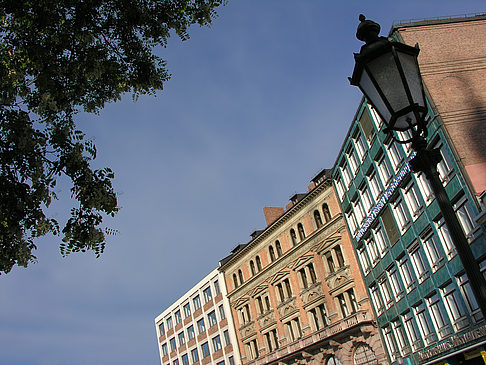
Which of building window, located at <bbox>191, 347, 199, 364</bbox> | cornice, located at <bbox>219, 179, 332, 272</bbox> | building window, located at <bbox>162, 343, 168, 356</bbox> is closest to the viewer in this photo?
cornice, located at <bbox>219, 179, 332, 272</bbox>

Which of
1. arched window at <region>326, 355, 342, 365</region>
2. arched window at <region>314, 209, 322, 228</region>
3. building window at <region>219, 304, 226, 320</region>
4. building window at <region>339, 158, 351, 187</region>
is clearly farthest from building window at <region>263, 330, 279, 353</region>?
building window at <region>339, 158, 351, 187</region>

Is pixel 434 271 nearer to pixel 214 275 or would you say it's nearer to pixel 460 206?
pixel 460 206

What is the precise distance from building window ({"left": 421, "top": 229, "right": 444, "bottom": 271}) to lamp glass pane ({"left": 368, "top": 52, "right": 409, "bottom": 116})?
21.6 meters

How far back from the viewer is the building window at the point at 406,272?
27.3m

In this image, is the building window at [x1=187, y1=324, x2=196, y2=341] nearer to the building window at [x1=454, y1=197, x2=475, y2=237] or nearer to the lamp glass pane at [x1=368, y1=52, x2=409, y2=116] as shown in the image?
the building window at [x1=454, y1=197, x2=475, y2=237]

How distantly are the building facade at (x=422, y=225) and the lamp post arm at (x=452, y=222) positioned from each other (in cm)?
1787

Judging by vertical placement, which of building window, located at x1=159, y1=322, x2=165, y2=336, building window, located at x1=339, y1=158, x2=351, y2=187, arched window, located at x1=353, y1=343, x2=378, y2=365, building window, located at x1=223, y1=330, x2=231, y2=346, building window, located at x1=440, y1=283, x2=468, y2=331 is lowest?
arched window, located at x1=353, y1=343, x2=378, y2=365

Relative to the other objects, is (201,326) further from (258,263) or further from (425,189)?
(425,189)

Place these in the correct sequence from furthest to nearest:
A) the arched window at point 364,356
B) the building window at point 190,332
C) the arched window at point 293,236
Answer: the building window at point 190,332 < the arched window at point 293,236 < the arched window at point 364,356

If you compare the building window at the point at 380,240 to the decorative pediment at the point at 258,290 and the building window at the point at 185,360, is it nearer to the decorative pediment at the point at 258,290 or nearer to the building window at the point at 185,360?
the decorative pediment at the point at 258,290

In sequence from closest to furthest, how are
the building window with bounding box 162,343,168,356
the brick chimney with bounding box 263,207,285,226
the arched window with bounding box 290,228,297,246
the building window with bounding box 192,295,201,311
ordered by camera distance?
the arched window with bounding box 290,228,297,246, the brick chimney with bounding box 263,207,285,226, the building window with bounding box 192,295,201,311, the building window with bounding box 162,343,168,356

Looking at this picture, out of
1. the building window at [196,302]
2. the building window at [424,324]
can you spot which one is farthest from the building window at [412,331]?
the building window at [196,302]

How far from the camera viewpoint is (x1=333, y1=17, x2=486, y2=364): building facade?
22.0 meters

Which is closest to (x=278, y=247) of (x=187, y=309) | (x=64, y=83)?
(x=187, y=309)
